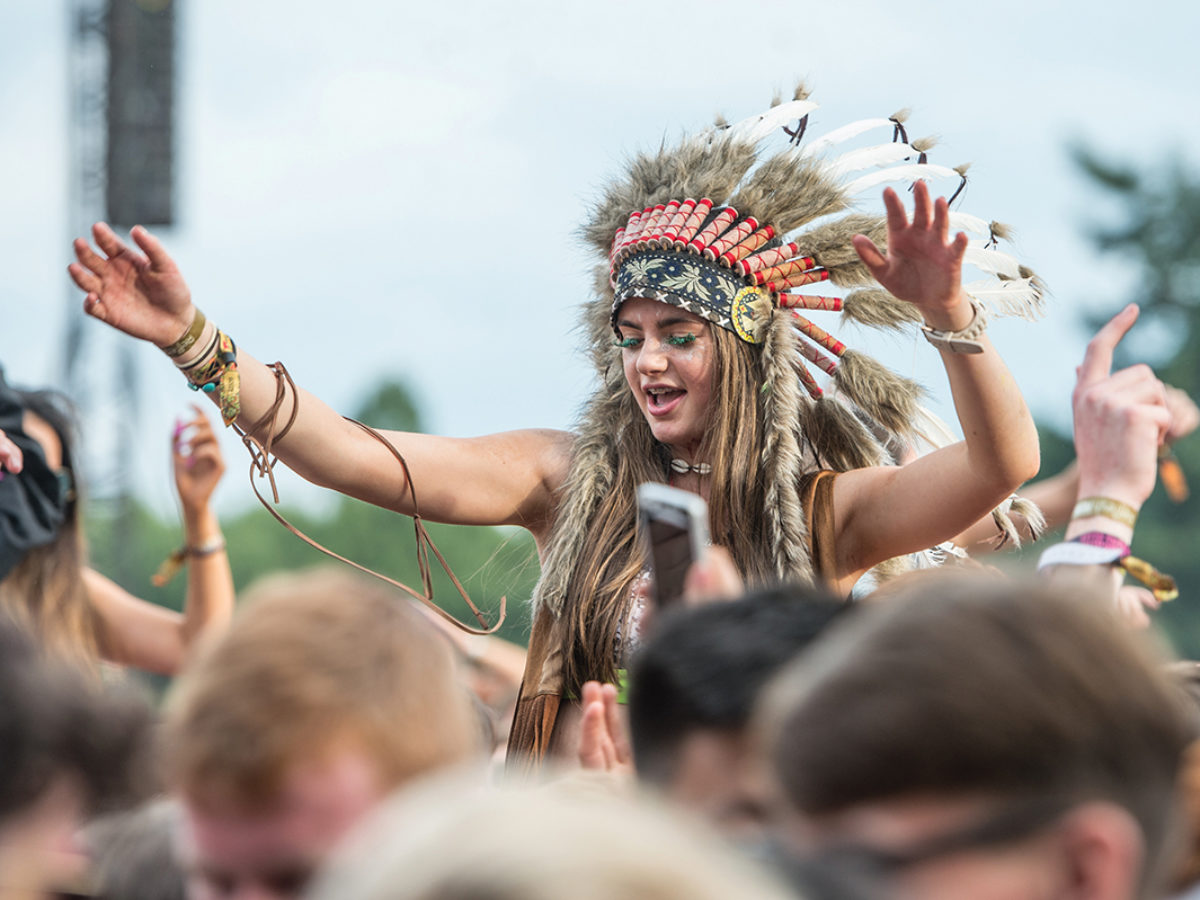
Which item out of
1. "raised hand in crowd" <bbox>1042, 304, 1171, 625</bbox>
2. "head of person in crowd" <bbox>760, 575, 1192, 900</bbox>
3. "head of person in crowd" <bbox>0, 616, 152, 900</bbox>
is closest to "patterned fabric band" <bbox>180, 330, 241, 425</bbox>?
"head of person in crowd" <bbox>0, 616, 152, 900</bbox>

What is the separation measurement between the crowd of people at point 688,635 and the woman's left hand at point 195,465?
0.04 feet

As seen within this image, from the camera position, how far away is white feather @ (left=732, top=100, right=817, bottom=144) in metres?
4.00

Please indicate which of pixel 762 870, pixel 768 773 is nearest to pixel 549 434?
pixel 768 773

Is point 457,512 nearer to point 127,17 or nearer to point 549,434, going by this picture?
point 549,434

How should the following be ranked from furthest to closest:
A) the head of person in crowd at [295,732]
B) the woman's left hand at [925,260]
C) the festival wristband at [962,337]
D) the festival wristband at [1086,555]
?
the festival wristband at [962,337]
the woman's left hand at [925,260]
the festival wristband at [1086,555]
the head of person in crowd at [295,732]

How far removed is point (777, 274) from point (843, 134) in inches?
19.0

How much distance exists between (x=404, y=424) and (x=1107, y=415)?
1958 inches

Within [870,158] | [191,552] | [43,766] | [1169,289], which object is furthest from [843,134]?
[1169,289]

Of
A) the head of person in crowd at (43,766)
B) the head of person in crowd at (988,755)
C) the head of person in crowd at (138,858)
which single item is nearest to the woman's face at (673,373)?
the head of person in crowd at (43,766)

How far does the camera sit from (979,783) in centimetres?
121

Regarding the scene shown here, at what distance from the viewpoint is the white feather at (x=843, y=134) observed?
397 centimetres

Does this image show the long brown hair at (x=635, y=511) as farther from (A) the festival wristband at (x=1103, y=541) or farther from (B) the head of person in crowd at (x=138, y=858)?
(B) the head of person in crowd at (x=138, y=858)

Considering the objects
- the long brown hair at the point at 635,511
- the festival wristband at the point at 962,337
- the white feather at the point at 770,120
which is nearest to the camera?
the festival wristband at the point at 962,337

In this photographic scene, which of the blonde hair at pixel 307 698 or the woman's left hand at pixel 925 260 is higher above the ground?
the woman's left hand at pixel 925 260
